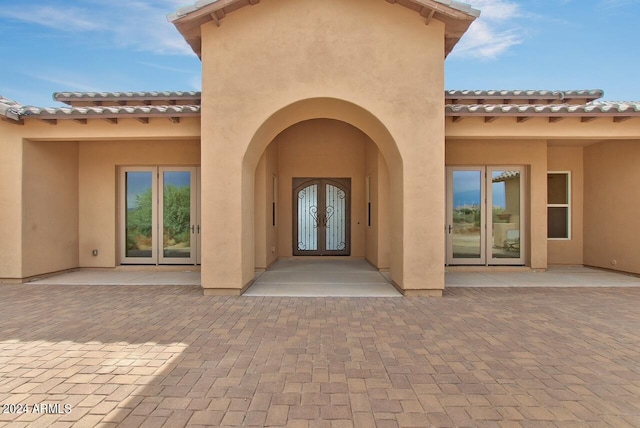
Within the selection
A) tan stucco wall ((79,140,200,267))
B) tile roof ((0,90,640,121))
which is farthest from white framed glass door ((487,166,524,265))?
tan stucco wall ((79,140,200,267))

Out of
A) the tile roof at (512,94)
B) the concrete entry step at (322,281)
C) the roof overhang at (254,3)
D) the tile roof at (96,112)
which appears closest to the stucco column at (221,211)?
the concrete entry step at (322,281)

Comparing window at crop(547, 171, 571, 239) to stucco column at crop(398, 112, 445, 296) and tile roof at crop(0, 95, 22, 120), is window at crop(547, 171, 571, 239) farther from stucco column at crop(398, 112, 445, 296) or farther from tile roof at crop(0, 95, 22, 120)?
tile roof at crop(0, 95, 22, 120)

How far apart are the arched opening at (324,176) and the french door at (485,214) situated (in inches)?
77.4

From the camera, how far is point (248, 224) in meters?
7.60

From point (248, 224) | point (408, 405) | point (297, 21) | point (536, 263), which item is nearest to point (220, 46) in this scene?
point (297, 21)

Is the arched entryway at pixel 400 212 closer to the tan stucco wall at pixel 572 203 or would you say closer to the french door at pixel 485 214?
the french door at pixel 485 214

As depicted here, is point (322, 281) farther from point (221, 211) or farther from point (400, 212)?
point (221, 211)

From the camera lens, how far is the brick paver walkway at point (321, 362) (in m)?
2.93

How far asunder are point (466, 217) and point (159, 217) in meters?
8.99

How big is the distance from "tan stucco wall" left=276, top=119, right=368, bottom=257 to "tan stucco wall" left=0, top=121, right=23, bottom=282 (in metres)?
7.27

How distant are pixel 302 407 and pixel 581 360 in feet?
11.2

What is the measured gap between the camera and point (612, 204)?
947 centimetres

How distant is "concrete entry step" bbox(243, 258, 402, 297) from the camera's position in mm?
7207

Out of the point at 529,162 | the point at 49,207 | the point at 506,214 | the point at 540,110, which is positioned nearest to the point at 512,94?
the point at 529,162
